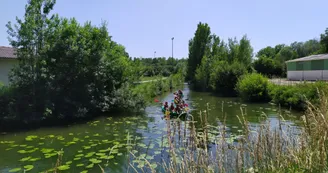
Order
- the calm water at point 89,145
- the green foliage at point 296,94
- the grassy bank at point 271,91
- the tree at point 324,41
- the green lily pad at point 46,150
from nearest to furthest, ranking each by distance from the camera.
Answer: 1. the calm water at point 89,145
2. the green lily pad at point 46,150
3. the green foliage at point 296,94
4. the grassy bank at point 271,91
5. the tree at point 324,41

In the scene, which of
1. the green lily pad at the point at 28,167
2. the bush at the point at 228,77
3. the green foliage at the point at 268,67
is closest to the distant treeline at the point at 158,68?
the bush at the point at 228,77

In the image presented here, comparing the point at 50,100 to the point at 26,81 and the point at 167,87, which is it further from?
the point at 167,87

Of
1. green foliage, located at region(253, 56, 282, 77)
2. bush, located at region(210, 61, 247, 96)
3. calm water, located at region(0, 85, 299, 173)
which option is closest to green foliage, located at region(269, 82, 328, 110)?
calm water, located at region(0, 85, 299, 173)

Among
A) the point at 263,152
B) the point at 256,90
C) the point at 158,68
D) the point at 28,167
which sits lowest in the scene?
the point at 28,167

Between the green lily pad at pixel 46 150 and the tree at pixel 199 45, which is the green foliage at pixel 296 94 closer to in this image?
the green lily pad at pixel 46 150

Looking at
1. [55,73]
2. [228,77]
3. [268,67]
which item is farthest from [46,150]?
Answer: [268,67]

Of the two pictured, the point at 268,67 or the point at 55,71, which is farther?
the point at 268,67

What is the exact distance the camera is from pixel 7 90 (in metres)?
9.70

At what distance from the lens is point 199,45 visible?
1495 inches

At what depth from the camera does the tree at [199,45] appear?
37.8 meters

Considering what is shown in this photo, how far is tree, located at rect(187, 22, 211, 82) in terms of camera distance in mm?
37844

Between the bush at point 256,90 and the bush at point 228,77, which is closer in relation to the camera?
the bush at point 256,90

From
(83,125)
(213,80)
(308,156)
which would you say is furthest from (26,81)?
(213,80)

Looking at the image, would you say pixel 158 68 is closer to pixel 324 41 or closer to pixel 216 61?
pixel 216 61
